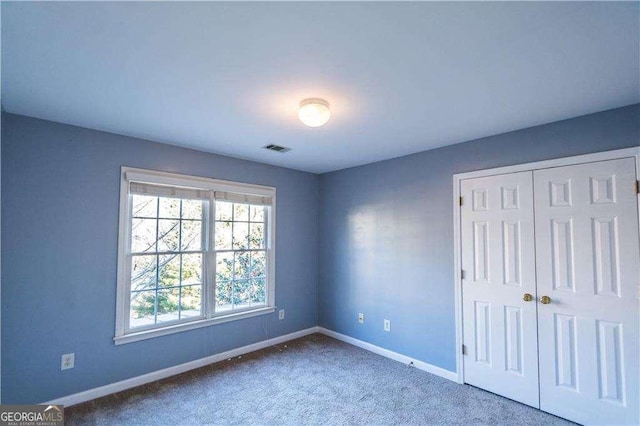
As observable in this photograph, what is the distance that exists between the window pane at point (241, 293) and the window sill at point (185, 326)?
13 cm

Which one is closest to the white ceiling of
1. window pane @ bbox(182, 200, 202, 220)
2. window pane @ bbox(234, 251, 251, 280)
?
window pane @ bbox(182, 200, 202, 220)

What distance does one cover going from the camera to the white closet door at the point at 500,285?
2721 millimetres

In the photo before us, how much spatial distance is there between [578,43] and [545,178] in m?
1.37

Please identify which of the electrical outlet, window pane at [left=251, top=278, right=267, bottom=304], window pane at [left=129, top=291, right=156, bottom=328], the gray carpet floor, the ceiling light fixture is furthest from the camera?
window pane at [left=251, top=278, right=267, bottom=304]

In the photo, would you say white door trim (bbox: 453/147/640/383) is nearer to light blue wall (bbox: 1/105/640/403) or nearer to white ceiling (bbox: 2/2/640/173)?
light blue wall (bbox: 1/105/640/403)

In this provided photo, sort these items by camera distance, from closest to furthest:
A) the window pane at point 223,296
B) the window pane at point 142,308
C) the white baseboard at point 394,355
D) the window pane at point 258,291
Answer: the window pane at point 142,308 → the white baseboard at point 394,355 → the window pane at point 223,296 → the window pane at point 258,291

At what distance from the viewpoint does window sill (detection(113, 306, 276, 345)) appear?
9.67 ft

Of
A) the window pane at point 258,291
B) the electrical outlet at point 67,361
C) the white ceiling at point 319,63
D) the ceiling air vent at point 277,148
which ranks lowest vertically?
the electrical outlet at point 67,361

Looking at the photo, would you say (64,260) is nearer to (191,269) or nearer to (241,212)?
(191,269)

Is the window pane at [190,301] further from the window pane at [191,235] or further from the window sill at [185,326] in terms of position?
the window pane at [191,235]

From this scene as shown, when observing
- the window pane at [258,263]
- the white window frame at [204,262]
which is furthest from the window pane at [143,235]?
the window pane at [258,263]

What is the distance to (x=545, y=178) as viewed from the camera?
2.67m

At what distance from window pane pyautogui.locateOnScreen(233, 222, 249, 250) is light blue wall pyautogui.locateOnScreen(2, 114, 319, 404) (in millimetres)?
941

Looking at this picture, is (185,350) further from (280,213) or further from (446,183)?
(446,183)
